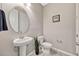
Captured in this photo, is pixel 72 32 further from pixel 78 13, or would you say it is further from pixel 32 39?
pixel 32 39

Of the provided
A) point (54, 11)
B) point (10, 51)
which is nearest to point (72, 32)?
point (54, 11)

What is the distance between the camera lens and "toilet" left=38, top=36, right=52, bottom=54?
1.43 metres

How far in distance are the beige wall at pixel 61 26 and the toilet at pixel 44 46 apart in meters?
0.06

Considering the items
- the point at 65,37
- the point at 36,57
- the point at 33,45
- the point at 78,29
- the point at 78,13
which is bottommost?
the point at 36,57

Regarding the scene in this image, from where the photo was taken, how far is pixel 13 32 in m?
1.40

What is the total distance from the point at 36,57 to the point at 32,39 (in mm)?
270

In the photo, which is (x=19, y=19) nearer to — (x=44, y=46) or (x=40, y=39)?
(x=40, y=39)

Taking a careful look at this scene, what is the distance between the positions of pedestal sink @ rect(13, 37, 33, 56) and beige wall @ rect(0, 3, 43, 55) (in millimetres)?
62

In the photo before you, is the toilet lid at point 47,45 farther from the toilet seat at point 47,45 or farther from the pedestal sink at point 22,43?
the pedestal sink at point 22,43

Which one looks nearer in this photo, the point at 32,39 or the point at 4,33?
the point at 4,33

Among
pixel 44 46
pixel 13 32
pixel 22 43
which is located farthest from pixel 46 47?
pixel 13 32

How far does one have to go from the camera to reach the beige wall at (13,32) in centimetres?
134

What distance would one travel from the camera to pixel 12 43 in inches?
54.3

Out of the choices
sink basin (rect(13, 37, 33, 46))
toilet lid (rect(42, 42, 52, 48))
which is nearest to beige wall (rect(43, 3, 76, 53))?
toilet lid (rect(42, 42, 52, 48))
